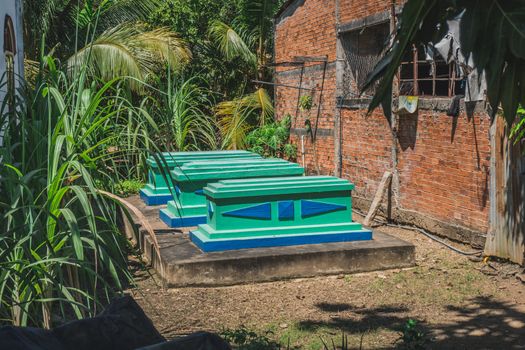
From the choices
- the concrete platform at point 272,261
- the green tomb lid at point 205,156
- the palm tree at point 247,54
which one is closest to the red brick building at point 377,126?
the palm tree at point 247,54

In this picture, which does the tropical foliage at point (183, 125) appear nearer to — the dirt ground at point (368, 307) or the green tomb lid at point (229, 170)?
the green tomb lid at point (229, 170)

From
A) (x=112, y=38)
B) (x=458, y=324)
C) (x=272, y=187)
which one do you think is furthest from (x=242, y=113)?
(x=458, y=324)

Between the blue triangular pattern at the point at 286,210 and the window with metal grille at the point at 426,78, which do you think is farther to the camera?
the window with metal grille at the point at 426,78

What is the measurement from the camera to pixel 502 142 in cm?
815

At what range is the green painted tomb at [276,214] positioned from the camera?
7871mm

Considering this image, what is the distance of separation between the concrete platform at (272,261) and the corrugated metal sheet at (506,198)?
1.03m

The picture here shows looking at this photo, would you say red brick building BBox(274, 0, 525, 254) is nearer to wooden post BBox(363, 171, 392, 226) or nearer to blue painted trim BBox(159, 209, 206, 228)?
wooden post BBox(363, 171, 392, 226)

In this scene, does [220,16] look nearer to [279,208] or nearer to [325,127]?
[325,127]

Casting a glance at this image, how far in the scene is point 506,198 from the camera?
321 inches

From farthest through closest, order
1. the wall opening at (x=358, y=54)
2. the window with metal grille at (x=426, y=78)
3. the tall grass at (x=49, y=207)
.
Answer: the wall opening at (x=358, y=54) → the window with metal grille at (x=426, y=78) → the tall grass at (x=49, y=207)

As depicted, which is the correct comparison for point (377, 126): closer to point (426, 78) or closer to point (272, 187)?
point (426, 78)

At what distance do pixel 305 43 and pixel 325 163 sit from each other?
242 cm

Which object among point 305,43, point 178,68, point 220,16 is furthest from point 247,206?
point 220,16

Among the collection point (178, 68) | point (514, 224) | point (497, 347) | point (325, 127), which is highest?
point (178, 68)
